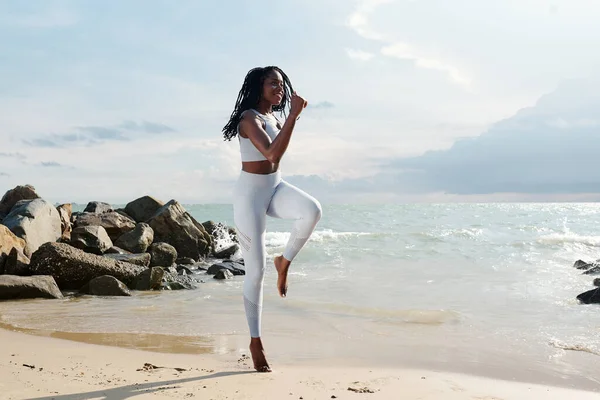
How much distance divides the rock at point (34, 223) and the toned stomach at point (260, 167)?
30.8 ft

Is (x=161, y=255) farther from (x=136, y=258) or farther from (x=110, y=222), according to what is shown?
(x=110, y=222)

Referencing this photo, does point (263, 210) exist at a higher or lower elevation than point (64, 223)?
higher

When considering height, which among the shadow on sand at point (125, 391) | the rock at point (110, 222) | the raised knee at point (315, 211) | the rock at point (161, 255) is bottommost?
the shadow on sand at point (125, 391)

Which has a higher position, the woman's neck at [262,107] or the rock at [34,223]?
the woman's neck at [262,107]

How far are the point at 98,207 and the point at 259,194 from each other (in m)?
15.9

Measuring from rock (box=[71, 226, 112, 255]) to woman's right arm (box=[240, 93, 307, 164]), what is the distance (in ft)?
35.7

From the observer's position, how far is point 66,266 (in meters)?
11.0

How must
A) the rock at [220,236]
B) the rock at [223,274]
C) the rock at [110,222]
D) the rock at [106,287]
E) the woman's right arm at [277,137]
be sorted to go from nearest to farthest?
the woman's right arm at [277,137] → the rock at [106,287] → the rock at [223,274] → the rock at [110,222] → the rock at [220,236]

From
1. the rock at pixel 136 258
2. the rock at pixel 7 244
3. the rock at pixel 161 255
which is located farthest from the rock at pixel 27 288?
the rock at pixel 161 255

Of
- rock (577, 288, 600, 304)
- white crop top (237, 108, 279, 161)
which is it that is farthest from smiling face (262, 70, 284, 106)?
rock (577, 288, 600, 304)

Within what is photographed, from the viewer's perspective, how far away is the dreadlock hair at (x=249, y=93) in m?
4.89

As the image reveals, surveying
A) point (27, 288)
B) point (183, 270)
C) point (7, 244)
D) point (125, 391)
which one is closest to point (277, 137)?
point (125, 391)

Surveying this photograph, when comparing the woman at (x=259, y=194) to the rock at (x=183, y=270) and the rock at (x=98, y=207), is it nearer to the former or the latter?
the rock at (x=183, y=270)

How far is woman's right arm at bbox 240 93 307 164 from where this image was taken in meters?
4.30
